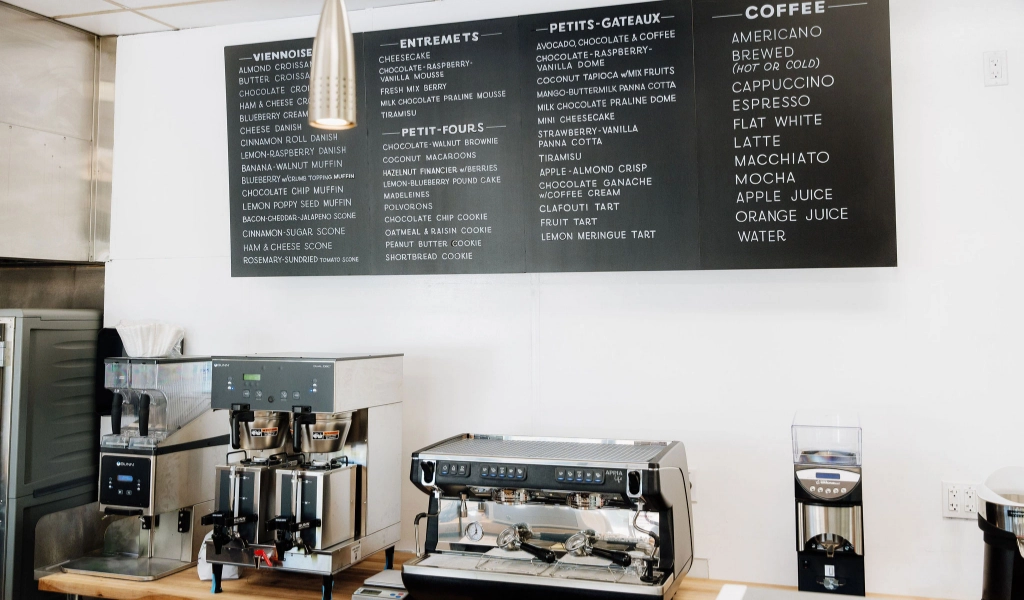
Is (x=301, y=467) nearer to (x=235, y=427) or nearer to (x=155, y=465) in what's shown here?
(x=235, y=427)

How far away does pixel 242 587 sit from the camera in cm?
239

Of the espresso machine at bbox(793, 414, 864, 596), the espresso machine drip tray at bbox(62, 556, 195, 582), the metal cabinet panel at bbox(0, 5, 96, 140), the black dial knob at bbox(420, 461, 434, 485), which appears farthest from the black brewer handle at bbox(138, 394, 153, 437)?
the espresso machine at bbox(793, 414, 864, 596)

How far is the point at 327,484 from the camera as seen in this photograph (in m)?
2.28

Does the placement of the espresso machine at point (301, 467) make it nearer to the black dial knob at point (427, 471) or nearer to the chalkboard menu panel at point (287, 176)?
the black dial knob at point (427, 471)

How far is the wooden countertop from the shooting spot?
232 centimetres

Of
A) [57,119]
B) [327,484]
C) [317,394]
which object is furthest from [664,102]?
[57,119]

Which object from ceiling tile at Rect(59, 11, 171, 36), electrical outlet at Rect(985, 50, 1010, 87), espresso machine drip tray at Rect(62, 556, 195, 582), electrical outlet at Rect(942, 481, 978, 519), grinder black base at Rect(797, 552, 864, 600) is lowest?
espresso machine drip tray at Rect(62, 556, 195, 582)

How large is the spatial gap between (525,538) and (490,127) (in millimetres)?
1356

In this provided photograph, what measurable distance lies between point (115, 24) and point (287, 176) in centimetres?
97

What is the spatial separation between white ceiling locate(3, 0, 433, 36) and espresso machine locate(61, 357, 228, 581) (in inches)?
51.5

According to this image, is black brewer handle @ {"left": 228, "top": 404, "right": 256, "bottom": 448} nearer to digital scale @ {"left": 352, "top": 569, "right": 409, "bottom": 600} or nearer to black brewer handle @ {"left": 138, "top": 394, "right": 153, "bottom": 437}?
black brewer handle @ {"left": 138, "top": 394, "right": 153, "bottom": 437}

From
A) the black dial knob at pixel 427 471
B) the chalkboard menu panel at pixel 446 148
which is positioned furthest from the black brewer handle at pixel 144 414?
the black dial knob at pixel 427 471

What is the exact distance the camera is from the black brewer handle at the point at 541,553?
6.86 feet

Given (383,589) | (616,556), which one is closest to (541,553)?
(616,556)
